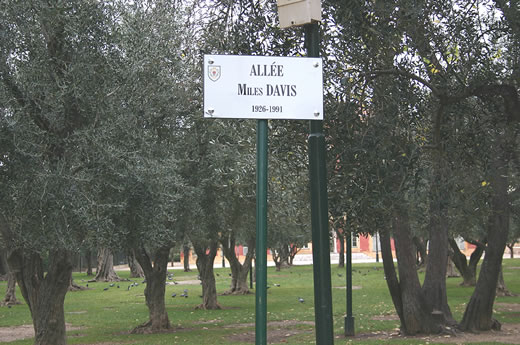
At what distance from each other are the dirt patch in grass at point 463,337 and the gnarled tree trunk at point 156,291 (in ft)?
20.5

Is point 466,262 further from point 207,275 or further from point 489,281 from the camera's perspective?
point 489,281

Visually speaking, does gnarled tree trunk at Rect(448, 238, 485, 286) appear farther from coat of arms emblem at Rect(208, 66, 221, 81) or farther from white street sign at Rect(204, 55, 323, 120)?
A: coat of arms emblem at Rect(208, 66, 221, 81)

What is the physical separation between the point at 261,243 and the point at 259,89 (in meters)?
1.08

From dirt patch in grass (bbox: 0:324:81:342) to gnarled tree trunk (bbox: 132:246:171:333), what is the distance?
3285 mm

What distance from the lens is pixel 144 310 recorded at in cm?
2853

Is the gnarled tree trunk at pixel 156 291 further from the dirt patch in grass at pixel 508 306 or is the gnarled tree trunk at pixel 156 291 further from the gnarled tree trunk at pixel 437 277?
the dirt patch in grass at pixel 508 306

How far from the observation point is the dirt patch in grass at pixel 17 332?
2028 cm

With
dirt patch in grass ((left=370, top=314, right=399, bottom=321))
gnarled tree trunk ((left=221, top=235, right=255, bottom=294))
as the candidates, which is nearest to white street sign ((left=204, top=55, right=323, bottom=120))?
dirt patch in grass ((left=370, top=314, right=399, bottom=321))

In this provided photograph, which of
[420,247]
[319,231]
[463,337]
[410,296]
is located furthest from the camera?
[420,247]

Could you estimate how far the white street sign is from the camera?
450 cm

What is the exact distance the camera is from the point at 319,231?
17.6ft

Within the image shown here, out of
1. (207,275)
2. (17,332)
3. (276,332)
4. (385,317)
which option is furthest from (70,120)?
(207,275)

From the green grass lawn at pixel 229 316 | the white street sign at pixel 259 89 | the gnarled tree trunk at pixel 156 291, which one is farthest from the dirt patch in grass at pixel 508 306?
the white street sign at pixel 259 89

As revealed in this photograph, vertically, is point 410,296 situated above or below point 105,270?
below
